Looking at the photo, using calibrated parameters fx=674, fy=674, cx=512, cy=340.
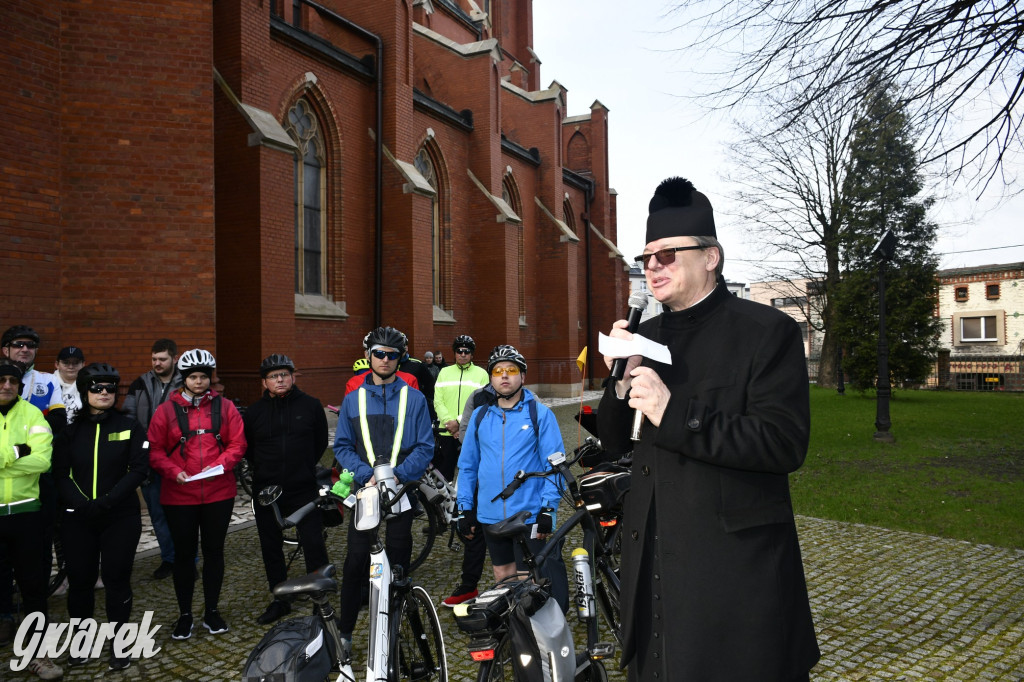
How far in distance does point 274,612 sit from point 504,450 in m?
2.13

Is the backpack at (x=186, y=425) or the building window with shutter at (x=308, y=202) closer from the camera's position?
the backpack at (x=186, y=425)

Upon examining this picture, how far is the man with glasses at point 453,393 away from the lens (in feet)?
24.7

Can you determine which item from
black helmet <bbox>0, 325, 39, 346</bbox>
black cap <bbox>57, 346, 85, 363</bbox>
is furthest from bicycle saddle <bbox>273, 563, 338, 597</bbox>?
black cap <bbox>57, 346, 85, 363</bbox>

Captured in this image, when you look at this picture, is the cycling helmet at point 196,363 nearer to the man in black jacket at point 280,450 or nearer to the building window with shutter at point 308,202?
the man in black jacket at point 280,450

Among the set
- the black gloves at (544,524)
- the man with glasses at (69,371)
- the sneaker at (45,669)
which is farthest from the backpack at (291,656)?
the man with glasses at (69,371)

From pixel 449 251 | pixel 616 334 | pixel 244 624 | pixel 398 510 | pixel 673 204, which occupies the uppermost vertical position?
pixel 449 251

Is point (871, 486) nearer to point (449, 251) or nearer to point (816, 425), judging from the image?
point (816, 425)

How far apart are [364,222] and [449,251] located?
162 inches

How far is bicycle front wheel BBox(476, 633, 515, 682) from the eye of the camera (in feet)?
9.55

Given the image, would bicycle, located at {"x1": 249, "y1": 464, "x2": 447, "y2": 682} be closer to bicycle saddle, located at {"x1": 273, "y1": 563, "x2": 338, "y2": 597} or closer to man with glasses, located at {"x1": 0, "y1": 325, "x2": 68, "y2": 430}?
bicycle saddle, located at {"x1": 273, "y1": 563, "x2": 338, "y2": 597}

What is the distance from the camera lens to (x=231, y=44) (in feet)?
39.2

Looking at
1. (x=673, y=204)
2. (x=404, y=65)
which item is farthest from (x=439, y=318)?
(x=673, y=204)

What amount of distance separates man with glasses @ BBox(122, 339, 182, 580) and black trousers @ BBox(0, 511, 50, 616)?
1443 mm

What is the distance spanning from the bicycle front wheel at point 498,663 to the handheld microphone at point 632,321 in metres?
1.54
